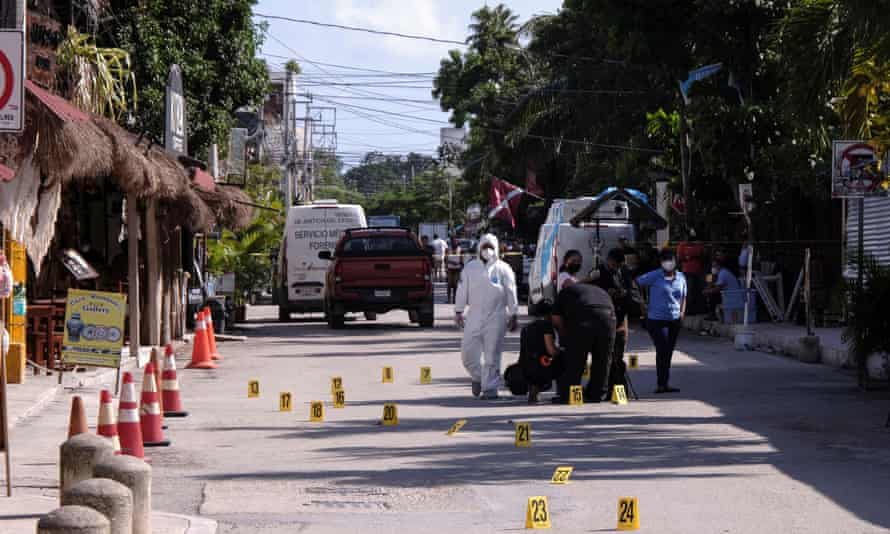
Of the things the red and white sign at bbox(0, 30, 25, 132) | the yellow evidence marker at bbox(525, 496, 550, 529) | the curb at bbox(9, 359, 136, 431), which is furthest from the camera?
the curb at bbox(9, 359, 136, 431)

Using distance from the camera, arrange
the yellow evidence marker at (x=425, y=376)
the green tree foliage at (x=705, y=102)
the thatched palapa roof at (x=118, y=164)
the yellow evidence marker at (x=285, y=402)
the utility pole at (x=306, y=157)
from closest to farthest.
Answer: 1. the thatched palapa roof at (x=118, y=164)
2. the yellow evidence marker at (x=285, y=402)
3. the green tree foliage at (x=705, y=102)
4. the yellow evidence marker at (x=425, y=376)
5. the utility pole at (x=306, y=157)

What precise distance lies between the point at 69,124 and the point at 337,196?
146m

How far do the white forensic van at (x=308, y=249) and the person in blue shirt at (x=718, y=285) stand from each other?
9428 mm

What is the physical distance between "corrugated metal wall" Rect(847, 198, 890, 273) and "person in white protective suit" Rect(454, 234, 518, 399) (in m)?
11.6

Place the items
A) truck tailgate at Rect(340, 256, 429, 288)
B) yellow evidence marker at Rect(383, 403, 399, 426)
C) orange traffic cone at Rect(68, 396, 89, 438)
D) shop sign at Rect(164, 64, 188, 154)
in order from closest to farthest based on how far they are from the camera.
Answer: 1. orange traffic cone at Rect(68, 396, 89, 438)
2. yellow evidence marker at Rect(383, 403, 399, 426)
3. shop sign at Rect(164, 64, 188, 154)
4. truck tailgate at Rect(340, 256, 429, 288)

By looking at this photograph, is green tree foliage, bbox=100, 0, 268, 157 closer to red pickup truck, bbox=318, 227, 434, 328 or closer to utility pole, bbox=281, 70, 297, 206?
red pickup truck, bbox=318, 227, 434, 328

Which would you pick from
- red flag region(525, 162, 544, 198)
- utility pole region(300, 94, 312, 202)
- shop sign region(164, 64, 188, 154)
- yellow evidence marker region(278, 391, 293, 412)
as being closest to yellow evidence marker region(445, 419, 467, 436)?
yellow evidence marker region(278, 391, 293, 412)

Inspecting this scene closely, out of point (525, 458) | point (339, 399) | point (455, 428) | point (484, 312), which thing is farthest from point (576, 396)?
point (525, 458)

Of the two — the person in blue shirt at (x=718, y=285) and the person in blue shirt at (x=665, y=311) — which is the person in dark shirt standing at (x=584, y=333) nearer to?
the person in blue shirt at (x=665, y=311)

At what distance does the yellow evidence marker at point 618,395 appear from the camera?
17328 mm

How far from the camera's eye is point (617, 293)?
18.6m

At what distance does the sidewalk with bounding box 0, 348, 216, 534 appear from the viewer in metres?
9.52

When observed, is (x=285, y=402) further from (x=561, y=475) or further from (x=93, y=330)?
(x=561, y=475)

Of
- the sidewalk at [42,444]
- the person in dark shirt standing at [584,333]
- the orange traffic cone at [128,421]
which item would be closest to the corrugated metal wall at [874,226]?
the person in dark shirt standing at [584,333]
